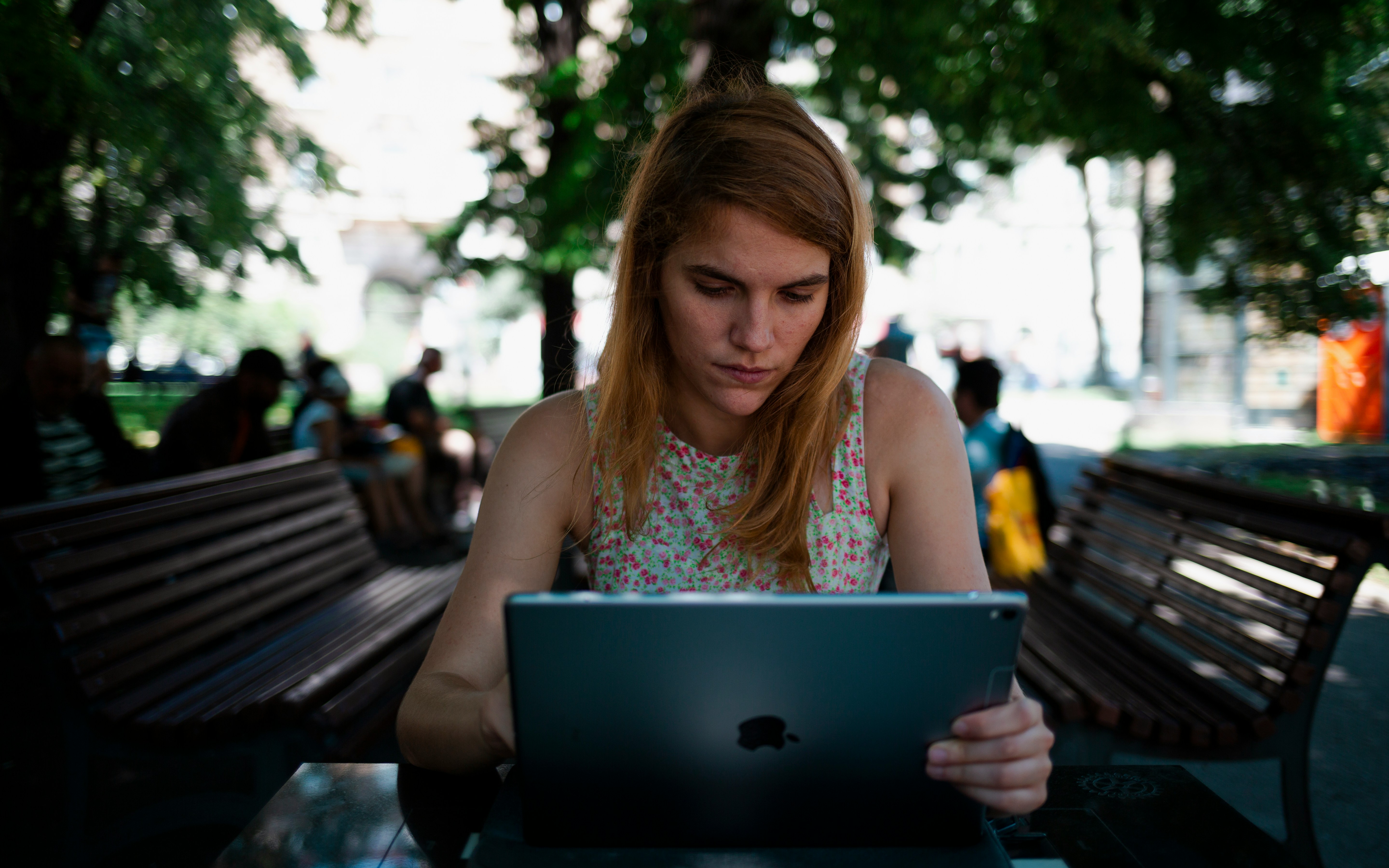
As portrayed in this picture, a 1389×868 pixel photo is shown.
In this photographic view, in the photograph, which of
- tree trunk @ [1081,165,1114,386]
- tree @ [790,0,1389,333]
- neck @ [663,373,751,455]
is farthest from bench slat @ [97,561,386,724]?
tree trunk @ [1081,165,1114,386]

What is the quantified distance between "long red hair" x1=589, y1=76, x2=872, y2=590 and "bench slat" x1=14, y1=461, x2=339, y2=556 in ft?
4.77

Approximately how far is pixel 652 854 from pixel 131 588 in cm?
209

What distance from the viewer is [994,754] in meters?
0.95

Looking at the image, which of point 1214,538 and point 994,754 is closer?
point 994,754

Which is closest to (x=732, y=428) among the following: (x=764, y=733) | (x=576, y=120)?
(x=764, y=733)

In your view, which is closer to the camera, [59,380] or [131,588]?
[131,588]

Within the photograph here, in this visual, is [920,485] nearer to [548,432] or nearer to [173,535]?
[548,432]

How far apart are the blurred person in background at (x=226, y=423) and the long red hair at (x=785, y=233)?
12.7ft

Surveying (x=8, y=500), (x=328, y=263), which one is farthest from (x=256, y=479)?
(x=328, y=263)

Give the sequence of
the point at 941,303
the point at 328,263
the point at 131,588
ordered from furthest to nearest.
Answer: the point at 941,303
the point at 328,263
the point at 131,588

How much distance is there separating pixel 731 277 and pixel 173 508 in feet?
6.70

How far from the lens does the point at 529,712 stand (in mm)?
919

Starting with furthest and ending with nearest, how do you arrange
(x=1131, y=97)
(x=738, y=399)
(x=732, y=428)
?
1. (x=1131, y=97)
2. (x=732, y=428)
3. (x=738, y=399)

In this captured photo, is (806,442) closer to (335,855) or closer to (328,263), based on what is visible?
(335,855)
